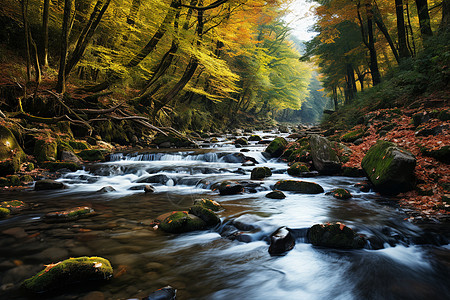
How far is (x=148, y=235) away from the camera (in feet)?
11.4

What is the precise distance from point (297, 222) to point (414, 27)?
2032 cm

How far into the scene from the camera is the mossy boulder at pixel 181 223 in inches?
143

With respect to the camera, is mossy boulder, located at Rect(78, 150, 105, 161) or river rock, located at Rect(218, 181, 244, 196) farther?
mossy boulder, located at Rect(78, 150, 105, 161)

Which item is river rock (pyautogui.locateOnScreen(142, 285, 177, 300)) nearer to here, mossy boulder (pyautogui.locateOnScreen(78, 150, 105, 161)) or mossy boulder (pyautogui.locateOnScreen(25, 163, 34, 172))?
mossy boulder (pyautogui.locateOnScreen(25, 163, 34, 172))

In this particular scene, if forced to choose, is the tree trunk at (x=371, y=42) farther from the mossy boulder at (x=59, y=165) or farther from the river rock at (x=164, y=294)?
the mossy boulder at (x=59, y=165)

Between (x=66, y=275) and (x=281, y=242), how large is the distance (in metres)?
2.44

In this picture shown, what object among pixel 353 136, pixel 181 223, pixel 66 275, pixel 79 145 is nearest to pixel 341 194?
pixel 181 223

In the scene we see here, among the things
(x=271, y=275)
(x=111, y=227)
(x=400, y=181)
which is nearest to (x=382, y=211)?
(x=400, y=181)

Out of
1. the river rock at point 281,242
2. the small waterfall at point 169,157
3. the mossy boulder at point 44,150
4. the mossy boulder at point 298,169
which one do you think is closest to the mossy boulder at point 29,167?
the mossy boulder at point 44,150

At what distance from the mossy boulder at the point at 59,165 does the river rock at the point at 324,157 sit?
27.2ft

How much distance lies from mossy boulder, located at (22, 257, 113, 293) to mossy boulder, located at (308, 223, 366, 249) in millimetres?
2631

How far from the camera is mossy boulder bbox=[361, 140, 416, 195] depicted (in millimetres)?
4750

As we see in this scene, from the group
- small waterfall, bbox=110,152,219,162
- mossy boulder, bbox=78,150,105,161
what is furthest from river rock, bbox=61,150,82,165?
small waterfall, bbox=110,152,219,162

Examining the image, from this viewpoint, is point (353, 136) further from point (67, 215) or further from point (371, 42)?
point (67, 215)
